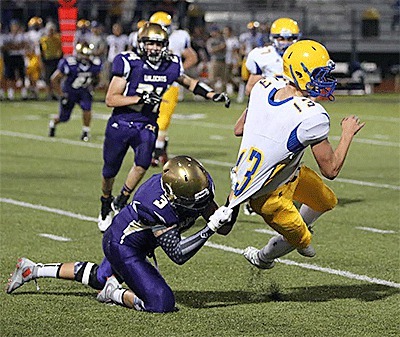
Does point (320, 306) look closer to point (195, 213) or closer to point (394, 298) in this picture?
point (394, 298)

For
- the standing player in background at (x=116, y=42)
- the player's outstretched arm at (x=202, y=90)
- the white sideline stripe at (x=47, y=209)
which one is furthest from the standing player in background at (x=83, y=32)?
the player's outstretched arm at (x=202, y=90)

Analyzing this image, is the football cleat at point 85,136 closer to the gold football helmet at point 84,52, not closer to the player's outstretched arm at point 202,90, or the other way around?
the gold football helmet at point 84,52

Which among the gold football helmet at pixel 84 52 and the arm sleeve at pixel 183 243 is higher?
the arm sleeve at pixel 183 243

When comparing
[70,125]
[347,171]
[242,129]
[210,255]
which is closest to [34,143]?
[70,125]

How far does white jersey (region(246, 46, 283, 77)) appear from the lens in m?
8.25

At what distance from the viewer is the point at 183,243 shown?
16.1ft

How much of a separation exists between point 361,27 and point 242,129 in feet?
60.9

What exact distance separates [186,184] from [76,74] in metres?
8.25

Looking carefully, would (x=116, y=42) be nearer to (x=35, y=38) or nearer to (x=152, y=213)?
(x=35, y=38)

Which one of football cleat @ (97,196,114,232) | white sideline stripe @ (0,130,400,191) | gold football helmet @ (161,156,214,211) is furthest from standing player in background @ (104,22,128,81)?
gold football helmet @ (161,156,214,211)

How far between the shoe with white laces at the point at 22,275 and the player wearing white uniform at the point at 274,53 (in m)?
3.13

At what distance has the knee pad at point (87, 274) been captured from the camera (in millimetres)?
5414

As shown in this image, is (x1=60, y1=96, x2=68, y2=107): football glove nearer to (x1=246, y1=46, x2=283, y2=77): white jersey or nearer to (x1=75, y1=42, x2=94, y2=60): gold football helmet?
(x1=75, y1=42, x2=94, y2=60): gold football helmet

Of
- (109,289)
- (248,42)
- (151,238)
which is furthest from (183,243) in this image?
(248,42)
